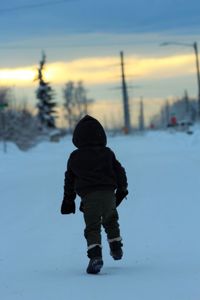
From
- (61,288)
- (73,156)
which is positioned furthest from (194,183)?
(61,288)

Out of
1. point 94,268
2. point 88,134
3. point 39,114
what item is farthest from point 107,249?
point 39,114

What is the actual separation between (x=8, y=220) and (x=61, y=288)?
602 cm

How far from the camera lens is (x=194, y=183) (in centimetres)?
1748

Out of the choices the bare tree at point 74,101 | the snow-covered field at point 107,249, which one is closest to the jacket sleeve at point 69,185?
the snow-covered field at point 107,249

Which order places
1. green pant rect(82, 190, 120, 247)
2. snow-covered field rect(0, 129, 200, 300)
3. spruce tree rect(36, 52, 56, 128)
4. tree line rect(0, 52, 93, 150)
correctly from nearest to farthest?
snow-covered field rect(0, 129, 200, 300)
green pant rect(82, 190, 120, 247)
tree line rect(0, 52, 93, 150)
spruce tree rect(36, 52, 56, 128)

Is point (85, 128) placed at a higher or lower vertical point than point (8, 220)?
higher

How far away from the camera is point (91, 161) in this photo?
7590 mm

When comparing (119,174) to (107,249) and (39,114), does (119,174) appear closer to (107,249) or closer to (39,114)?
(107,249)

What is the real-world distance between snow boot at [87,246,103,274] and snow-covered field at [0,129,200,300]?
0.07 metres

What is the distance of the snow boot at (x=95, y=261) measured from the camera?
723 cm

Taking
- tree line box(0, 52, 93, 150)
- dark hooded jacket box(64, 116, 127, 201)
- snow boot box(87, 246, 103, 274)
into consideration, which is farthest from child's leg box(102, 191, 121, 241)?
tree line box(0, 52, 93, 150)

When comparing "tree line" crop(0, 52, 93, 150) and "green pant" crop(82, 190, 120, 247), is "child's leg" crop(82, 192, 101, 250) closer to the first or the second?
"green pant" crop(82, 190, 120, 247)

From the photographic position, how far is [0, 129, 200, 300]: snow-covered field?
6352 mm

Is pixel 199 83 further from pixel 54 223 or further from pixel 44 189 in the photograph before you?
pixel 54 223
